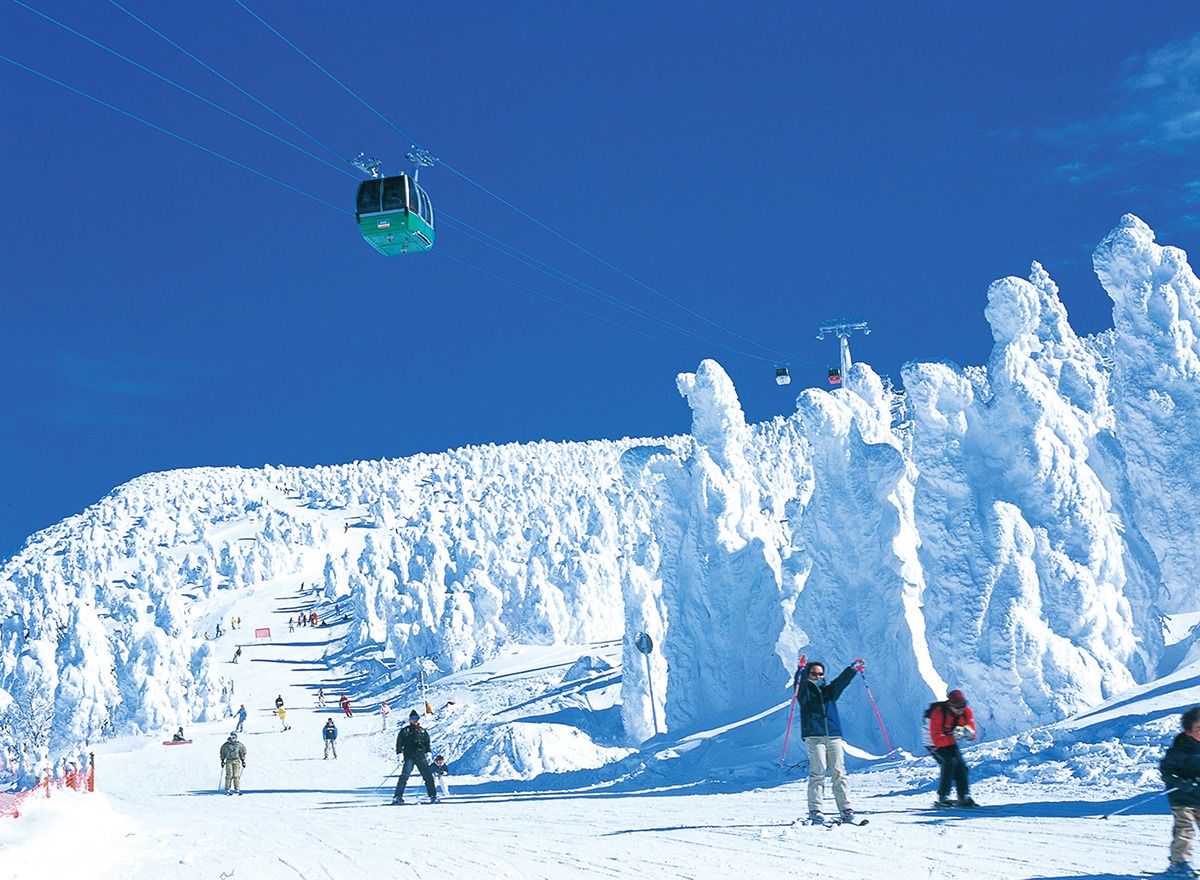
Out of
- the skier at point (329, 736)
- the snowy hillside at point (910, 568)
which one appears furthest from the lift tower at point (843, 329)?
the skier at point (329, 736)

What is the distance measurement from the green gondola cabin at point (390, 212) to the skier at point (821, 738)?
1354 cm

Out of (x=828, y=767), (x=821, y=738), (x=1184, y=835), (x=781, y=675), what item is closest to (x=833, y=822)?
(x=828, y=767)

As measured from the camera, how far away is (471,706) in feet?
147

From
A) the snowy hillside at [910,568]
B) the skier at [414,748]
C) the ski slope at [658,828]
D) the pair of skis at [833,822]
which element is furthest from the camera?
the snowy hillside at [910,568]

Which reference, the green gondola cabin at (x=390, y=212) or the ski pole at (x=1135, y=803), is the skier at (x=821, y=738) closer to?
the ski pole at (x=1135, y=803)

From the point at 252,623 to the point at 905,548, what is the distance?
249 ft

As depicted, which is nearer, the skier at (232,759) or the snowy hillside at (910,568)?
the skier at (232,759)

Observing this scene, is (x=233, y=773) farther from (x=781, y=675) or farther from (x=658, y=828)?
(x=781, y=675)

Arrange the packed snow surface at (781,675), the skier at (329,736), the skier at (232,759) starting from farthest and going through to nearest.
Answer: the skier at (329,736), the skier at (232,759), the packed snow surface at (781,675)

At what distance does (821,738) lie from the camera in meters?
10.1

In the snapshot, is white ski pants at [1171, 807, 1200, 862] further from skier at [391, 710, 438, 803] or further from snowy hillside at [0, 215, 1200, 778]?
snowy hillside at [0, 215, 1200, 778]

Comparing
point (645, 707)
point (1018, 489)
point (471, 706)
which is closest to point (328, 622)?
point (471, 706)

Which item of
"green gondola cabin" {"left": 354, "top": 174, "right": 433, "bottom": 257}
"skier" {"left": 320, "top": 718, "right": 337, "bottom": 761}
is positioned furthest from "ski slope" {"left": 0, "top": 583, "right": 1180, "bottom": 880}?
"green gondola cabin" {"left": 354, "top": 174, "right": 433, "bottom": 257}

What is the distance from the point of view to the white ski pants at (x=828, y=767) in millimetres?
9992
